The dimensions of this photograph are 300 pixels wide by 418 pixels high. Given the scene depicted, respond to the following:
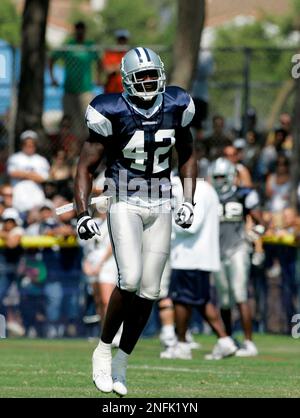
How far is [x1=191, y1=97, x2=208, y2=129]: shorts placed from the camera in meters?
18.8

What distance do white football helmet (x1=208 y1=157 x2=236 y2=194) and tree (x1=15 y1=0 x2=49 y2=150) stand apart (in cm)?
563

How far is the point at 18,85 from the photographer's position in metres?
19.5

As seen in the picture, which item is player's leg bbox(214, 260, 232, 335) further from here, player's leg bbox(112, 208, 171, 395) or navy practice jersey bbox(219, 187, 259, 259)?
player's leg bbox(112, 208, 171, 395)

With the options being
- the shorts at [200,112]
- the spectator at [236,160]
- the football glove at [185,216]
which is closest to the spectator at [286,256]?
the spectator at [236,160]

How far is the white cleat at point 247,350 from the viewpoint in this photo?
14.2 meters

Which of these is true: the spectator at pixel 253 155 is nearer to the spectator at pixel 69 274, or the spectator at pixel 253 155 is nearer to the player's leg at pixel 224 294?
the spectator at pixel 69 274

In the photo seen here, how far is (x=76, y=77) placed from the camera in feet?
63.0

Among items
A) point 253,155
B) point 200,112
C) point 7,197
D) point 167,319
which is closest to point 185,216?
point 167,319

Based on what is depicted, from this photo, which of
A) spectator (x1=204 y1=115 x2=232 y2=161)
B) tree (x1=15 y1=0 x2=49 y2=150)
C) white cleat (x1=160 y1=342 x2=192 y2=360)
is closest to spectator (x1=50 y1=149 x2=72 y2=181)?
tree (x1=15 y1=0 x2=49 y2=150)

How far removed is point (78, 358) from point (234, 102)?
324 inches

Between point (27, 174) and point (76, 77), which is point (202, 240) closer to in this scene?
point (27, 174)
